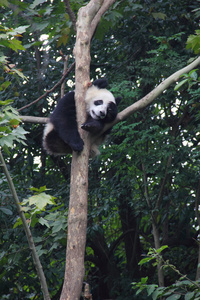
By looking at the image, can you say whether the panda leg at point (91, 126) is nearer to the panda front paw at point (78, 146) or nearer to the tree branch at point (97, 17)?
the panda front paw at point (78, 146)

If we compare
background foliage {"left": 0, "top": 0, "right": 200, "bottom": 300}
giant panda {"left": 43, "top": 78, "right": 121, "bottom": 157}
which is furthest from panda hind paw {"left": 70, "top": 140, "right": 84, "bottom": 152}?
background foliage {"left": 0, "top": 0, "right": 200, "bottom": 300}

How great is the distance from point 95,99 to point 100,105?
0.12m

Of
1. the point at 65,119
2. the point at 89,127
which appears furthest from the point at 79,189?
the point at 65,119

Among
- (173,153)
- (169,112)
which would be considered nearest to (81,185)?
(173,153)

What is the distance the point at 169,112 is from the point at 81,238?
345 cm

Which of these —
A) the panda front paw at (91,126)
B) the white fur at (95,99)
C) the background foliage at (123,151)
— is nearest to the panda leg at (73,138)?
the panda front paw at (91,126)

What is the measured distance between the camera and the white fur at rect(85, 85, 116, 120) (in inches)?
159

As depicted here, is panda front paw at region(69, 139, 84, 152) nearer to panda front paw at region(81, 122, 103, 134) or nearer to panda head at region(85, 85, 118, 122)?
panda front paw at region(81, 122, 103, 134)

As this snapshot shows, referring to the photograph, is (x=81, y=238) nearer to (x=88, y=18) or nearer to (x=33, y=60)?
(x=88, y=18)

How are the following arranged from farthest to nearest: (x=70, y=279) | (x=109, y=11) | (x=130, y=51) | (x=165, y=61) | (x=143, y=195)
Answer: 1. (x=130, y=51)
2. (x=143, y=195)
3. (x=165, y=61)
4. (x=109, y=11)
5. (x=70, y=279)

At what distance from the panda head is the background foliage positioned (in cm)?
42

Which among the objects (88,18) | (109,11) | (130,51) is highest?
(130,51)

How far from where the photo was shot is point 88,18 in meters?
3.39

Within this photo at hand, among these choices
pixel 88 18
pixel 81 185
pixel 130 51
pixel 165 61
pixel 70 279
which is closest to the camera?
pixel 70 279
